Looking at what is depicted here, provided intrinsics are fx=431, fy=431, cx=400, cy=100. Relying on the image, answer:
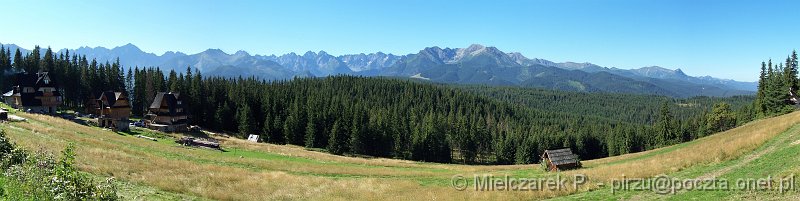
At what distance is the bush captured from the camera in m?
12.3

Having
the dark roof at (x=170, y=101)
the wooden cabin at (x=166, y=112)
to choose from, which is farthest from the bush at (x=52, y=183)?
the dark roof at (x=170, y=101)

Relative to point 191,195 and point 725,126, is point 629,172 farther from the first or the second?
point 725,126

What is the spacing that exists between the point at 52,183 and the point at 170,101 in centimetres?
9387

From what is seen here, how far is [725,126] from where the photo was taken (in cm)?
12612

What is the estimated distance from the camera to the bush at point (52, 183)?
12336 millimetres

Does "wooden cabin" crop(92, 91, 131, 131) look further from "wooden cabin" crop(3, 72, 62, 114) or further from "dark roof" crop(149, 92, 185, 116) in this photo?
"wooden cabin" crop(3, 72, 62, 114)

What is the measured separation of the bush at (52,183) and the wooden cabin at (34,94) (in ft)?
285

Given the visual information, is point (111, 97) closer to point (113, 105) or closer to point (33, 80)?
point (113, 105)

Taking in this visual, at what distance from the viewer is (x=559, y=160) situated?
4481 centimetres

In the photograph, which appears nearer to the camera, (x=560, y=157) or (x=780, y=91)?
(x=560, y=157)

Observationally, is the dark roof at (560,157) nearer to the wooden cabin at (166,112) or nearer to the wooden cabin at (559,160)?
the wooden cabin at (559,160)

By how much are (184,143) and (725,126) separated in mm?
141745

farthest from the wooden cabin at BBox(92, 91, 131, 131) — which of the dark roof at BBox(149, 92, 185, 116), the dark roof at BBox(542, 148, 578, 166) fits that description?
the dark roof at BBox(542, 148, 578, 166)

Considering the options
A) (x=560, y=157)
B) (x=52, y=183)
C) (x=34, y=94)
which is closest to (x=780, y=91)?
(x=560, y=157)
